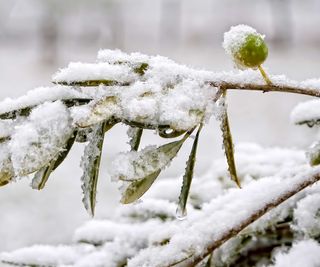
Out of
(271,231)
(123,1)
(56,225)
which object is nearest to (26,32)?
(123,1)

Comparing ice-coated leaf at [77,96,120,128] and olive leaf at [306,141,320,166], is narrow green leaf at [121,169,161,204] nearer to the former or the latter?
ice-coated leaf at [77,96,120,128]

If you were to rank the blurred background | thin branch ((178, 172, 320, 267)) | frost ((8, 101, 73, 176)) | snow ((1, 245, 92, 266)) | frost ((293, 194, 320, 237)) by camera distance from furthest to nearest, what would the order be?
the blurred background → snow ((1, 245, 92, 266)) → frost ((293, 194, 320, 237)) → thin branch ((178, 172, 320, 267)) → frost ((8, 101, 73, 176))

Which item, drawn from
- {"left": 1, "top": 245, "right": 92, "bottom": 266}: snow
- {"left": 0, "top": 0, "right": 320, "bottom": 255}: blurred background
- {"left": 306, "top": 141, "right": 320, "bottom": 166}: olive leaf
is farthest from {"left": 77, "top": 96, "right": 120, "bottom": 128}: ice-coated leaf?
{"left": 0, "top": 0, "right": 320, "bottom": 255}: blurred background

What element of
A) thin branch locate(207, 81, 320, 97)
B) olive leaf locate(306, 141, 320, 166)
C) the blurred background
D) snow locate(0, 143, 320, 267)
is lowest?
the blurred background

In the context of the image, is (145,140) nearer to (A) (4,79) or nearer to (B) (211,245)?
(A) (4,79)

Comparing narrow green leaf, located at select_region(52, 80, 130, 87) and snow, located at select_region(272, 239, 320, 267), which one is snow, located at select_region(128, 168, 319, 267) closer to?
snow, located at select_region(272, 239, 320, 267)

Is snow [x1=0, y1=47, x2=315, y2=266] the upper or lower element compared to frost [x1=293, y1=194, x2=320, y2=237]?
upper

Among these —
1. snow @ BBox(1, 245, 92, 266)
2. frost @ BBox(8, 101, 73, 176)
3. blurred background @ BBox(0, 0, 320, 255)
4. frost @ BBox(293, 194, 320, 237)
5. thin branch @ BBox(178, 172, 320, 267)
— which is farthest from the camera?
blurred background @ BBox(0, 0, 320, 255)

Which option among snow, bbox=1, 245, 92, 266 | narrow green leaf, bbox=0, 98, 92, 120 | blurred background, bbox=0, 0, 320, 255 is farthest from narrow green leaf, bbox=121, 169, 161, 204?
blurred background, bbox=0, 0, 320, 255

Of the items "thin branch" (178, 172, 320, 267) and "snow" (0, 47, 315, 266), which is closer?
"snow" (0, 47, 315, 266)
